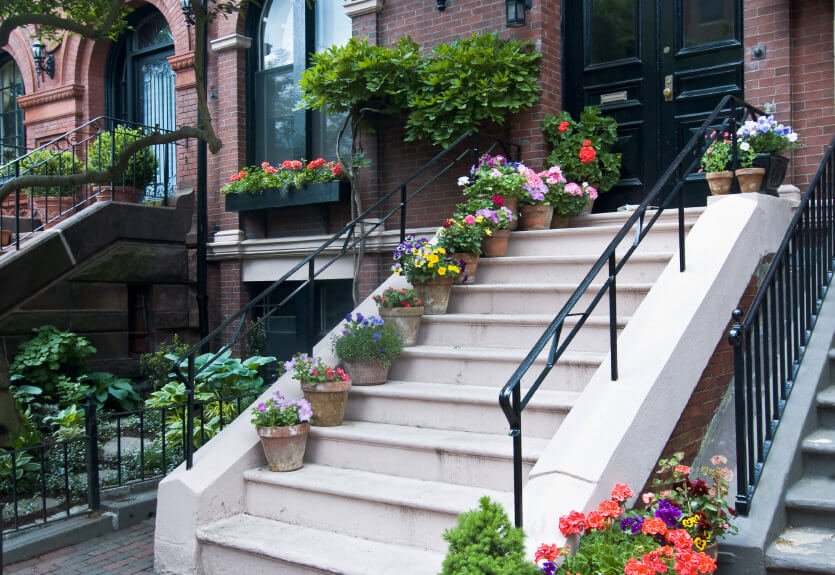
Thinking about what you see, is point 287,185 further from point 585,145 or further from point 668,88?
point 668,88

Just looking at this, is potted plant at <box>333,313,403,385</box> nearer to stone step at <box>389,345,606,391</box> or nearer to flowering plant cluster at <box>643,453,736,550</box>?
stone step at <box>389,345,606,391</box>

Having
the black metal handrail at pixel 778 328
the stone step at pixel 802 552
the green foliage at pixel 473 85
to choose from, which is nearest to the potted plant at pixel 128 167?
the green foliage at pixel 473 85

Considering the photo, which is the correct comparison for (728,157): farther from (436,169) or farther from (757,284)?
(436,169)

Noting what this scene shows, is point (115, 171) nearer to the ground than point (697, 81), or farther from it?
nearer to the ground

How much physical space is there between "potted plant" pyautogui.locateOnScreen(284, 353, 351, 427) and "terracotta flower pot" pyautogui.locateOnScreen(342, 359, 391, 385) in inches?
9.9

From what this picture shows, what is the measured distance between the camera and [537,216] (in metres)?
7.10

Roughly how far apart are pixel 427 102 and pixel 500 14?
122cm

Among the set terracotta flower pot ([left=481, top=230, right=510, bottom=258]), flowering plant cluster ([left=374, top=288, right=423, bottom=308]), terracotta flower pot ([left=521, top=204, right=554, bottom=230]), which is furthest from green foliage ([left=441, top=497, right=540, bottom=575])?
terracotta flower pot ([left=521, top=204, right=554, bottom=230])

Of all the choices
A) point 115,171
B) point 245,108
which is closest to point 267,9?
point 245,108

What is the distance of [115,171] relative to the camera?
6734 mm

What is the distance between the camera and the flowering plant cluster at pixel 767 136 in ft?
19.0

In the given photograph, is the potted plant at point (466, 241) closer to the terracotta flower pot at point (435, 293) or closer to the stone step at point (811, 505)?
the terracotta flower pot at point (435, 293)

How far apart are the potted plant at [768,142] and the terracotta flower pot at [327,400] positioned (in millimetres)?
3305

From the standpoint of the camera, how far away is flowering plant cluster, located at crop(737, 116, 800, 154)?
19.0ft
